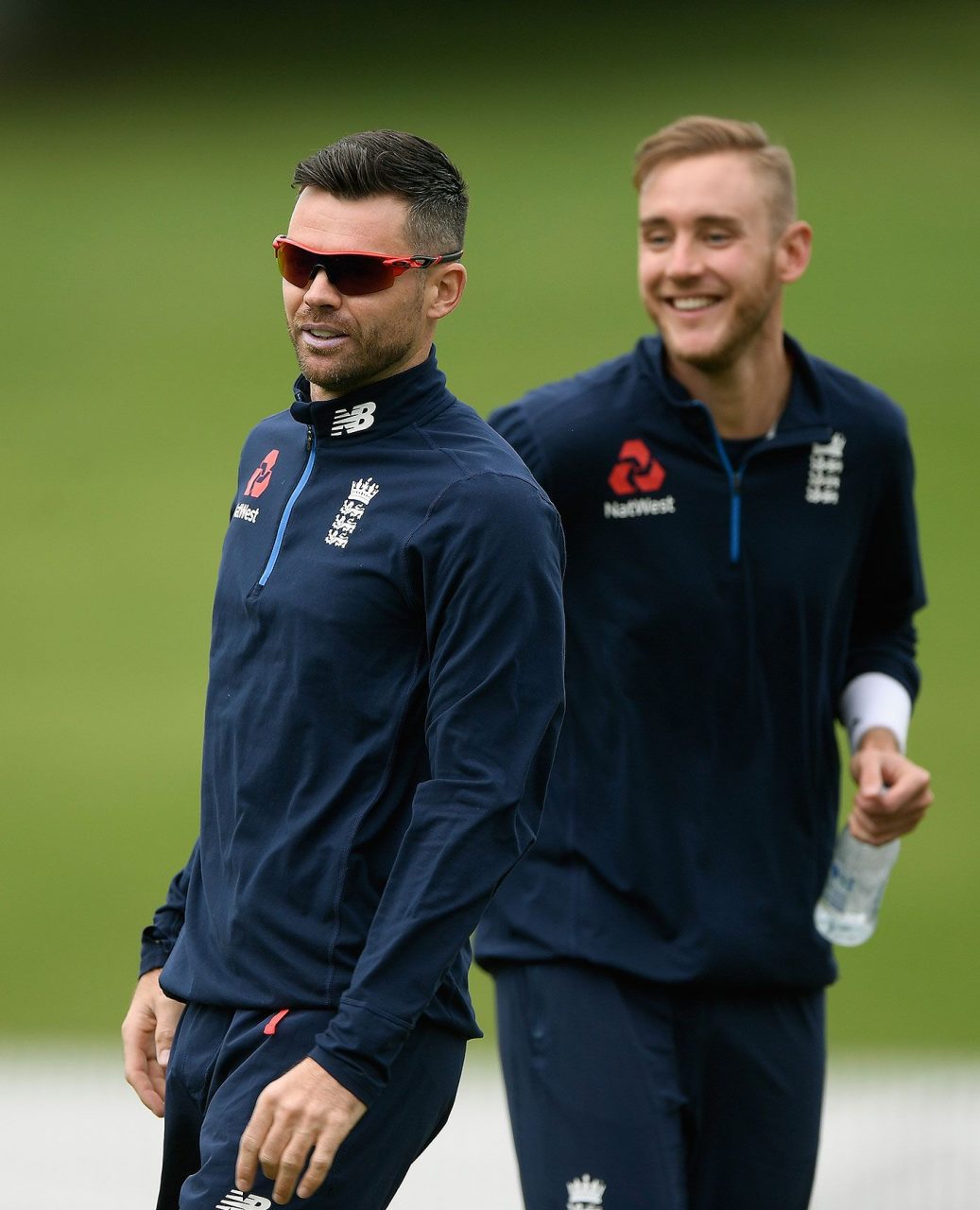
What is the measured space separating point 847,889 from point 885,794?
A: 0.24m

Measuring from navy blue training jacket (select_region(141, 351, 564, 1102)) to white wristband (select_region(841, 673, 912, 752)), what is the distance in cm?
125

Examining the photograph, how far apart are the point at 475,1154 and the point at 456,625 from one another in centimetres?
345

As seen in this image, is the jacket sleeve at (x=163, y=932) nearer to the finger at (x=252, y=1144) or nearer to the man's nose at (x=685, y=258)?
the finger at (x=252, y=1144)

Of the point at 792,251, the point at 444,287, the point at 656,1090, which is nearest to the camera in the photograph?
the point at 444,287

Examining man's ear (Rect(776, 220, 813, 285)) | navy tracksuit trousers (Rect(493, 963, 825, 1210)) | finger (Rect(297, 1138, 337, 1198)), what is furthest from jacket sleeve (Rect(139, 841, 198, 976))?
man's ear (Rect(776, 220, 813, 285))

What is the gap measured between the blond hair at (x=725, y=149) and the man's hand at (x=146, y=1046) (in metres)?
1.98

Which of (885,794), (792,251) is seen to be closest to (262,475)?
(885,794)

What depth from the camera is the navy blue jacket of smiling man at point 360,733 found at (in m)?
2.69

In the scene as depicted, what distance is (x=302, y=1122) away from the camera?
2.61 metres

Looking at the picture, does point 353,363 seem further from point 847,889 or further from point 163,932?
point 847,889

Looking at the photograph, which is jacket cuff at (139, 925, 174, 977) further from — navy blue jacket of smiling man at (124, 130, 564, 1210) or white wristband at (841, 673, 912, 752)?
white wristband at (841, 673, 912, 752)

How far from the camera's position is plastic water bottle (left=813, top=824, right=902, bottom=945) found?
155 inches

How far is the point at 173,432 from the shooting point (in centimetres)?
1451

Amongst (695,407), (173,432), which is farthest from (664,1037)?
(173,432)
